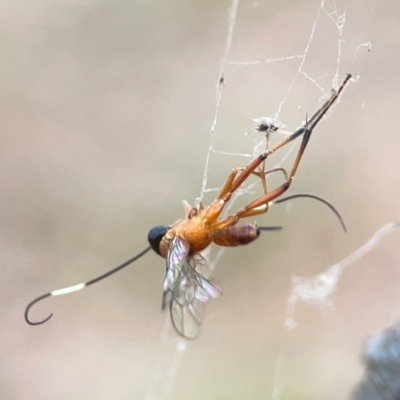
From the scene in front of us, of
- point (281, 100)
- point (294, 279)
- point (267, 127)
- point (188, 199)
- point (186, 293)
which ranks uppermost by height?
point (267, 127)

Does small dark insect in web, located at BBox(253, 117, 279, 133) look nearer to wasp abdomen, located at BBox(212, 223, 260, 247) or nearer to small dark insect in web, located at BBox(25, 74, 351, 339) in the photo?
small dark insect in web, located at BBox(25, 74, 351, 339)

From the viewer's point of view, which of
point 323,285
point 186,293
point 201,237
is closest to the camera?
point 186,293

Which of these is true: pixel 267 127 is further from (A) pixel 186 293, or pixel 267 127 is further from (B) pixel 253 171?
(A) pixel 186 293

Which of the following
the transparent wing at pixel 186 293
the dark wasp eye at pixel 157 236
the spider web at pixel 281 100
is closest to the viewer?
the transparent wing at pixel 186 293

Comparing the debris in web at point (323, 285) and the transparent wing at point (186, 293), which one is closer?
the transparent wing at point (186, 293)

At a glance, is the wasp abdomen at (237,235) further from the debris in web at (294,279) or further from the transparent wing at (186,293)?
the debris in web at (294,279)

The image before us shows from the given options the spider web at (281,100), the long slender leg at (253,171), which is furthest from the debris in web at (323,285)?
the long slender leg at (253,171)

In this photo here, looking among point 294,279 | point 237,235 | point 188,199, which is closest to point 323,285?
point 294,279
